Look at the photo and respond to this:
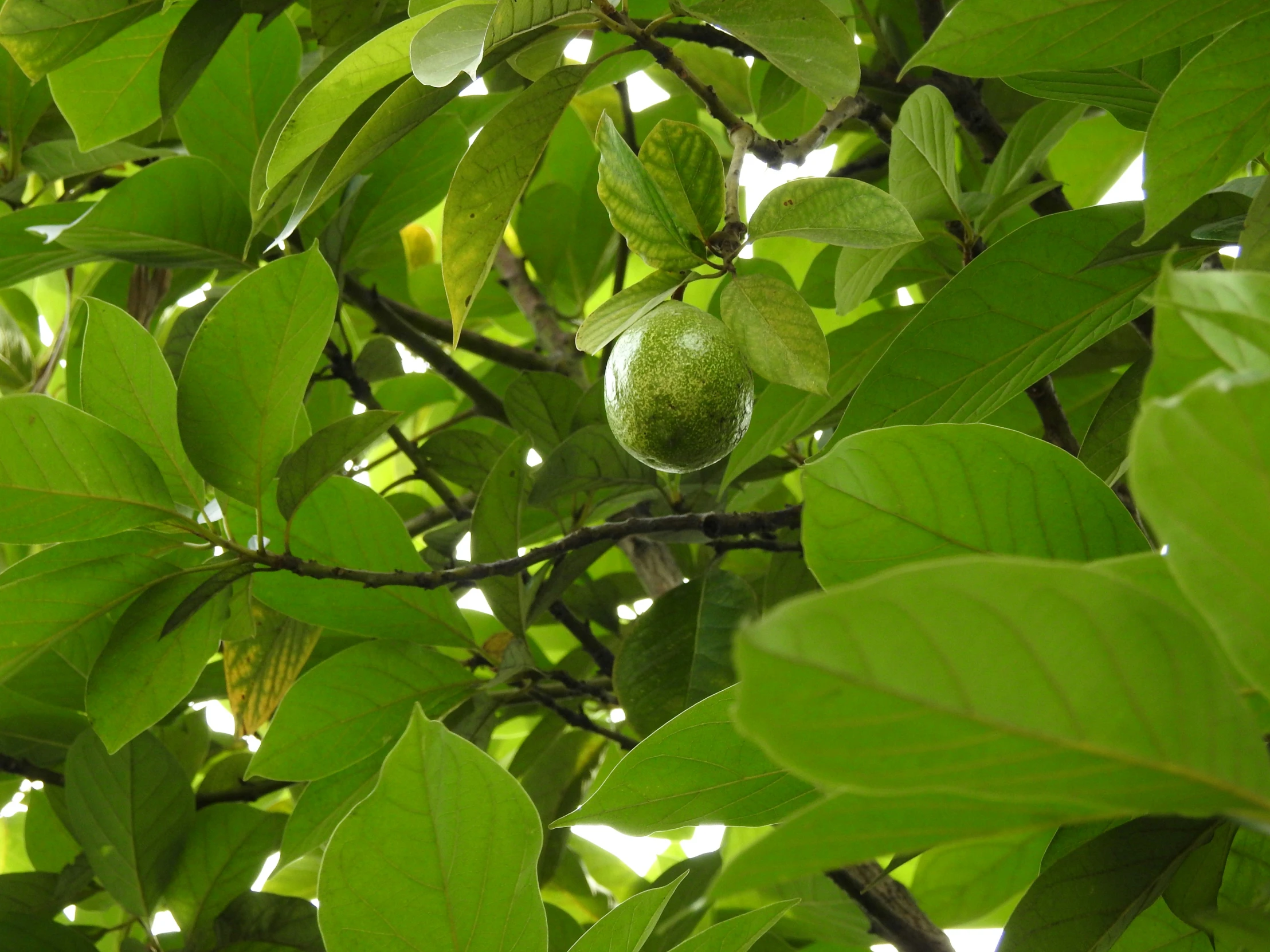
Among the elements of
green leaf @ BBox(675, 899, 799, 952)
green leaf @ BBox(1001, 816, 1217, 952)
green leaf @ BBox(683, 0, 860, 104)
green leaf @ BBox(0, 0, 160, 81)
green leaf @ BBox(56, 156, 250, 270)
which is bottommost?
green leaf @ BBox(675, 899, 799, 952)

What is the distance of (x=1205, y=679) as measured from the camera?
325 mm

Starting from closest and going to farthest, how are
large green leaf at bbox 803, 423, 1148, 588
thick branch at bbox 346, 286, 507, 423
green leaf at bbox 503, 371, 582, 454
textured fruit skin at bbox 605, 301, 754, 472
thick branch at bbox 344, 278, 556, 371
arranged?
large green leaf at bbox 803, 423, 1148, 588
textured fruit skin at bbox 605, 301, 754, 472
green leaf at bbox 503, 371, 582, 454
thick branch at bbox 346, 286, 507, 423
thick branch at bbox 344, 278, 556, 371

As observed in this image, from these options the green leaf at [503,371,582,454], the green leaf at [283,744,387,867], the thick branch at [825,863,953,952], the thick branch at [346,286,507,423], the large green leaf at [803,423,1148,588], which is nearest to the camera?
the large green leaf at [803,423,1148,588]

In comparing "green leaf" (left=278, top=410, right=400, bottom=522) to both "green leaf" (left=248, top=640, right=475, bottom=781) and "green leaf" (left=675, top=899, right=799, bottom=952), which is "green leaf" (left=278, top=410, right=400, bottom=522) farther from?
"green leaf" (left=675, top=899, right=799, bottom=952)

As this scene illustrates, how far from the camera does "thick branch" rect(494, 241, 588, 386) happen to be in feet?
5.20

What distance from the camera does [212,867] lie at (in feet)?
4.29

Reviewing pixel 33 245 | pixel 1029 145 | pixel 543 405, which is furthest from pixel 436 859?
pixel 33 245

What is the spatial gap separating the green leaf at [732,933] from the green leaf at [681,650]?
0.33 m

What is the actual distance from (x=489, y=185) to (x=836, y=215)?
258 mm

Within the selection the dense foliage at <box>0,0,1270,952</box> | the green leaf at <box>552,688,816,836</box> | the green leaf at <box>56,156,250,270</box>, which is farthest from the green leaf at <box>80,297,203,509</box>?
the green leaf at <box>552,688,816,836</box>

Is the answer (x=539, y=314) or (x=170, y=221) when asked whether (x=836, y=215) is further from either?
(x=539, y=314)

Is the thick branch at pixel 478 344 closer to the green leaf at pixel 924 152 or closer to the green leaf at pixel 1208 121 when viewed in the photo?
the green leaf at pixel 924 152

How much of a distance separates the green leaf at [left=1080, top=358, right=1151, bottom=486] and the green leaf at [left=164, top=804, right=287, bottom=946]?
1.03 m

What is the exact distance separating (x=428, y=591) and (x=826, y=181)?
65cm
